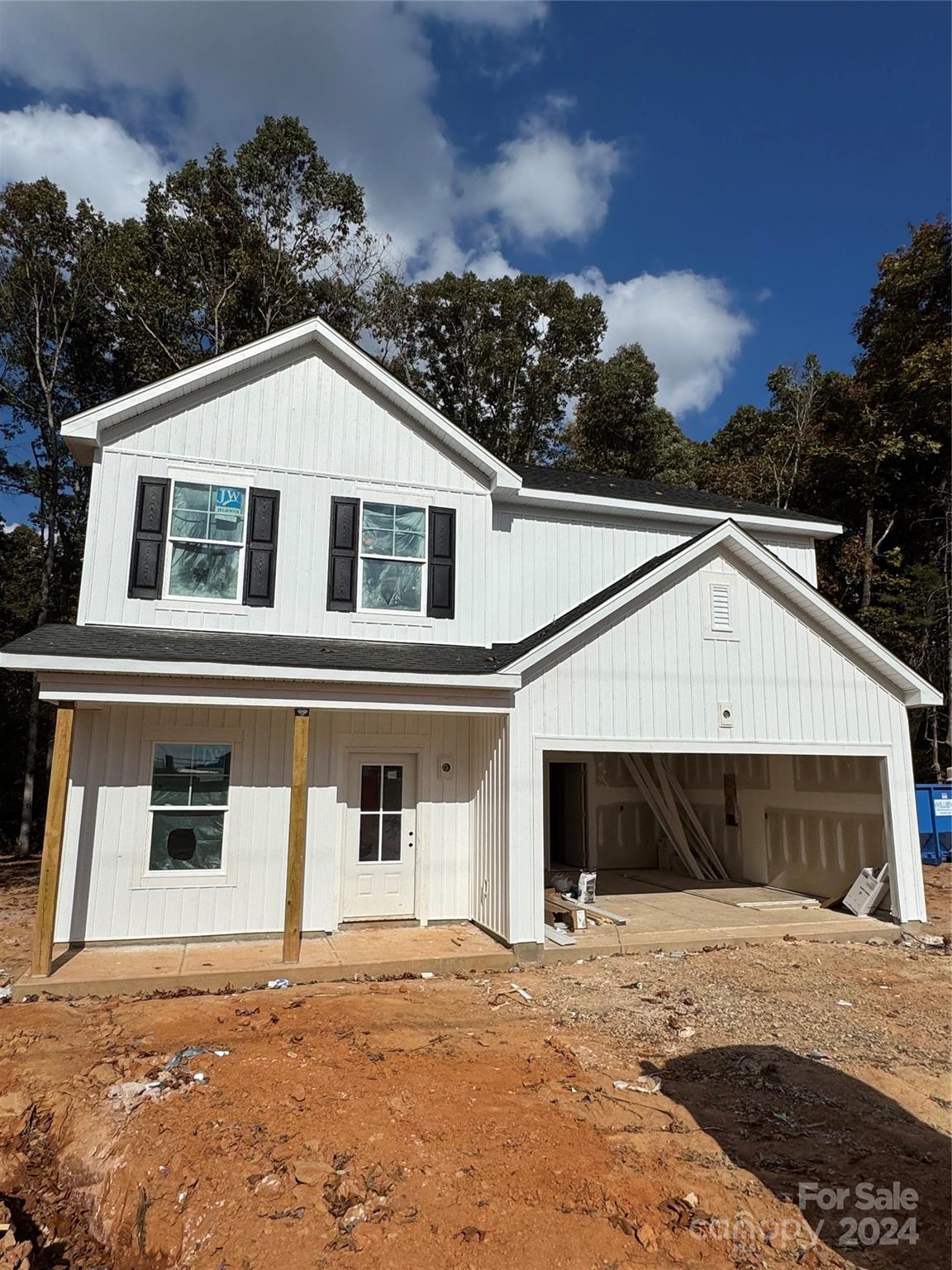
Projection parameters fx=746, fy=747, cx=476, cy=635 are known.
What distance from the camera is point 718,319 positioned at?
3222cm

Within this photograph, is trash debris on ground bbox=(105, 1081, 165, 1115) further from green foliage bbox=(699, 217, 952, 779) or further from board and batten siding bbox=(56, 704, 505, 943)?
green foliage bbox=(699, 217, 952, 779)

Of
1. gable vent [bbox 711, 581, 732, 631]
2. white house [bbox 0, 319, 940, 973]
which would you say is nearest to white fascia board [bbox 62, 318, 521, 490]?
white house [bbox 0, 319, 940, 973]

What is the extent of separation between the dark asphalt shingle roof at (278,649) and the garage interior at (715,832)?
10.9 feet

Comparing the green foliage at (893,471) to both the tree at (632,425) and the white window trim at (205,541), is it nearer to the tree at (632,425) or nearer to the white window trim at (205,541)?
the tree at (632,425)

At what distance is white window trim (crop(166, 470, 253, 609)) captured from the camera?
30.7 ft

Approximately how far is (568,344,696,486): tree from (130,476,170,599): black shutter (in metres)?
20.1

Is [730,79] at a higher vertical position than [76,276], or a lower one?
lower

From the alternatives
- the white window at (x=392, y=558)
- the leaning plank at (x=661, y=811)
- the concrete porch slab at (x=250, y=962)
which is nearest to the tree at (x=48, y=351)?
the concrete porch slab at (x=250, y=962)

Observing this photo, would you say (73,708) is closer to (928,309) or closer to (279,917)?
(279,917)

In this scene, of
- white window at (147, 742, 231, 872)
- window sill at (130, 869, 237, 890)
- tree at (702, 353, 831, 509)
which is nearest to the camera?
window sill at (130, 869, 237, 890)

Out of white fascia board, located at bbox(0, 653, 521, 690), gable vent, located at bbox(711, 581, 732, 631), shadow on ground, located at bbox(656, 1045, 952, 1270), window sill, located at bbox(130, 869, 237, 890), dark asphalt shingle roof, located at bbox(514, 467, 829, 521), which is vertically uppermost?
dark asphalt shingle roof, located at bbox(514, 467, 829, 521)

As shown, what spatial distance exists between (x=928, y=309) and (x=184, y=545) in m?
24.2

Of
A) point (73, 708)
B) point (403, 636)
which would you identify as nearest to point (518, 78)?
point (403, 636)

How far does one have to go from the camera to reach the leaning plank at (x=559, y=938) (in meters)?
8.88
